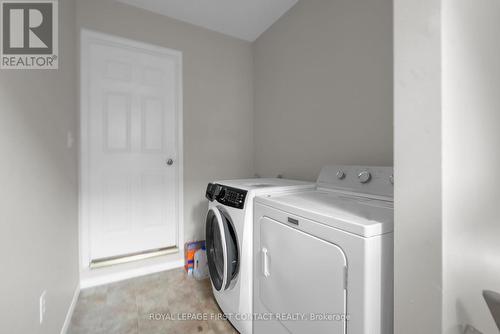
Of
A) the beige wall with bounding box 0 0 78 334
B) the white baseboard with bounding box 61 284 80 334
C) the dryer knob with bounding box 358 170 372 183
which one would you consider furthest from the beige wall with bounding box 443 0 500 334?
the white baseboard with bounding box 61 284 80 334

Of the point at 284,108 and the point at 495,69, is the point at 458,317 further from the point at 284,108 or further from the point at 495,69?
the point at 284,108

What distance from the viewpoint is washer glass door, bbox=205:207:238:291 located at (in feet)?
4.04

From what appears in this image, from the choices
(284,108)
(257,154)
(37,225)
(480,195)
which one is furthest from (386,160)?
(37,225)

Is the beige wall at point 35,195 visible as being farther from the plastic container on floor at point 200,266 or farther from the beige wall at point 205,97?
the plastic container on floor at point 200,266

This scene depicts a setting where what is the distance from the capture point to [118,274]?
6.23 feet

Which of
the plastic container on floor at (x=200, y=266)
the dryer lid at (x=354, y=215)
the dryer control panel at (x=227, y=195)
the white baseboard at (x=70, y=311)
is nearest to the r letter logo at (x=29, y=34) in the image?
the dryer control panel at (x=227, y=195)

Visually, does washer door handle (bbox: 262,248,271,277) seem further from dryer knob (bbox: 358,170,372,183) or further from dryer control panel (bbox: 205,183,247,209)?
dryer knob (bbox: 358,170,372,183)

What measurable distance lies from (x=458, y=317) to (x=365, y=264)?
233 mm

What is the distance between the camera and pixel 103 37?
1.88 m

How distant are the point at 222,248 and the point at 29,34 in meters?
1.58

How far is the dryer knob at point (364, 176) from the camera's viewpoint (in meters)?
1.16

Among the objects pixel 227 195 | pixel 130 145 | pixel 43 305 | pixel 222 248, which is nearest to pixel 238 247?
pixel 222 248

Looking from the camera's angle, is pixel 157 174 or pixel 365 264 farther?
pixel 157 174

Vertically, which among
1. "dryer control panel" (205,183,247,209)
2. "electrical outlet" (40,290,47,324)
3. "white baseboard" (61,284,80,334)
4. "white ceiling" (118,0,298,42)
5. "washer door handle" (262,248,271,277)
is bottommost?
"white baseboard" (61,284,80,334)
